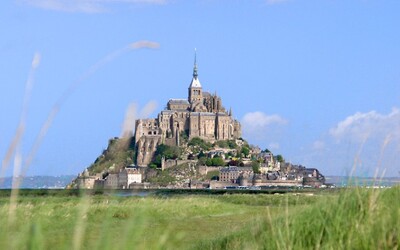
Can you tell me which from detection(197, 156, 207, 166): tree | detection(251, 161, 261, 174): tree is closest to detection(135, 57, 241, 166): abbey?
detection(197, 156, 207, 166): tree

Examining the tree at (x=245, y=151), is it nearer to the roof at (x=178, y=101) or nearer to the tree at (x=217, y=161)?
the tree at (x=217, y=161)

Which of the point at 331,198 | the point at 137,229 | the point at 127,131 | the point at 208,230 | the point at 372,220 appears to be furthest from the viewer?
the point at 208,230

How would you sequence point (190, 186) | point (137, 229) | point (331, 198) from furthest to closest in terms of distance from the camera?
point (190, 186) < point (331, 198) < point (137, 229)

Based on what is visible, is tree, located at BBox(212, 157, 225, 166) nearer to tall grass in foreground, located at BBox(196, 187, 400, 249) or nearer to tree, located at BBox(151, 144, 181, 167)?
tree, located at BBox(151, 144, 181, 167)

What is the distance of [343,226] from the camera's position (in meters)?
5.25

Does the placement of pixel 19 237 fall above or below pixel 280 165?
below

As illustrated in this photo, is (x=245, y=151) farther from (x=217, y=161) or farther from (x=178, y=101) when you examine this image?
(x=178, y=101)

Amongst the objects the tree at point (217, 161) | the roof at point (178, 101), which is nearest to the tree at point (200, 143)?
the tree at point (217, 161)

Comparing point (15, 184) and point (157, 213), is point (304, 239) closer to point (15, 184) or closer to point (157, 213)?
point (15, 184)

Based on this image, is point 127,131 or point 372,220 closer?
point 127,131

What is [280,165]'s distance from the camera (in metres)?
109

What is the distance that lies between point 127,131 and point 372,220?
336 centimetres

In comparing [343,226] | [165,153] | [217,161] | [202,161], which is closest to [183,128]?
[165,153]

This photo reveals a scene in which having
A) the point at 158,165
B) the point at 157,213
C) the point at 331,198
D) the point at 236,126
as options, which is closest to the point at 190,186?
the point at 158,165
